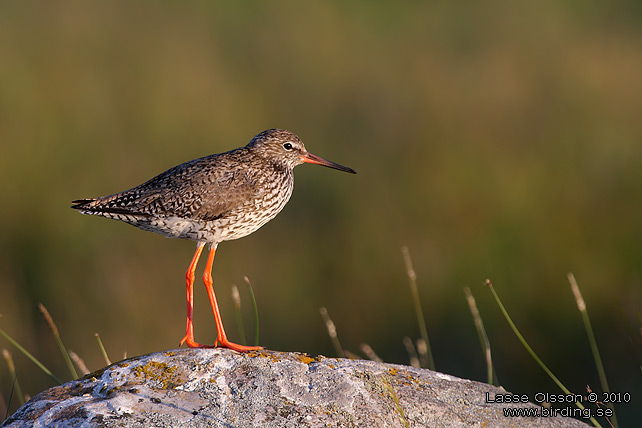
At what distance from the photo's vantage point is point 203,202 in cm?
511

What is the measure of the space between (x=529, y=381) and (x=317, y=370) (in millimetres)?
4532

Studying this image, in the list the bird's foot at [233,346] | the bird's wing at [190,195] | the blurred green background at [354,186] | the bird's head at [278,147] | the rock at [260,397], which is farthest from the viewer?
the blurred green background at [354,186]

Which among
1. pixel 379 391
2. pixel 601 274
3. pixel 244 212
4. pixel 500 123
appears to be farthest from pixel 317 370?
pixel 500 123

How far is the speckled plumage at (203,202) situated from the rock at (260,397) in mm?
1397

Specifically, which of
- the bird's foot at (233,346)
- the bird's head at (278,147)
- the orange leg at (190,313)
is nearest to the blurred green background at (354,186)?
the bird's head at (278,147)

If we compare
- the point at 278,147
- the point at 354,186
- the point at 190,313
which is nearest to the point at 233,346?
the point at 190,313

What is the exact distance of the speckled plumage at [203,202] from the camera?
5.12 metres

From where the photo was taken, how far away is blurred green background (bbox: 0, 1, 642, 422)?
8.36 meters

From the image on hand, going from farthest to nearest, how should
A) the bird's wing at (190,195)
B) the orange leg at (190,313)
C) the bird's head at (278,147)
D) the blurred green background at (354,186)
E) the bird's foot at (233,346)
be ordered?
the blurred green background at (354,186) < the bird's head at (278,147) < the bird's wing at (190,195) < the orange leg at (190,313) < the bird's foot at (233,346)

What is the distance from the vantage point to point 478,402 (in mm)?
3777

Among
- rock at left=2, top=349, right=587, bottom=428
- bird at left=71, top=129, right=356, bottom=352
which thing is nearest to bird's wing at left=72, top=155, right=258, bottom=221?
bird at left=71, top=129, right=356, bottom=352

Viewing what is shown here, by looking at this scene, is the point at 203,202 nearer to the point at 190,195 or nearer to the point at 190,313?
the point at 190,195

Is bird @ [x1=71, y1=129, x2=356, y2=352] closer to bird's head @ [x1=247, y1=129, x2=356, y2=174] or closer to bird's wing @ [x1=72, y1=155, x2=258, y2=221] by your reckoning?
bird's wing @ [x1=72, y1=155, x2=258, y2=221]

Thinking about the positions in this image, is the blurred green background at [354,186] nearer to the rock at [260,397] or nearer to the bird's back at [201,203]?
the bird's back at [201,203]
